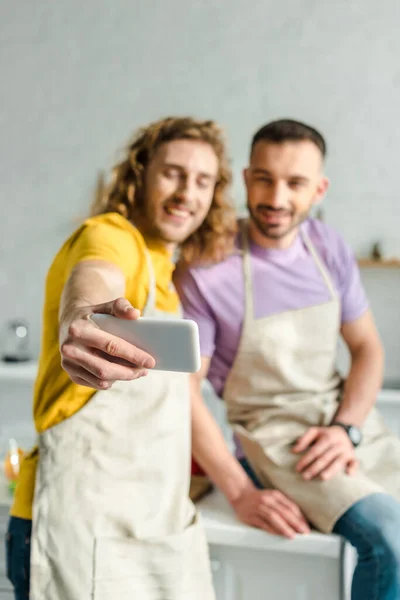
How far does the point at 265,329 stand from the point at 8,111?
166cm

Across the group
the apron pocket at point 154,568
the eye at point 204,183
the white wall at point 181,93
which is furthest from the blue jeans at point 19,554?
the white wall at point 181,93

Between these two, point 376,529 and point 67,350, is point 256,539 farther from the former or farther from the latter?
point 67,350

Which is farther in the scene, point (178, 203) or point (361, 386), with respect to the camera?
point (361, 386)

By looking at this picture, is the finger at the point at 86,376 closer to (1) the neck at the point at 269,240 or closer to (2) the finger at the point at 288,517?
(2) the finger at the point at 288,517

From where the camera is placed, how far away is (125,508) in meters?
1.05

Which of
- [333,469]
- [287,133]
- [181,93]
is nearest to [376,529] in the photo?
[333,469]

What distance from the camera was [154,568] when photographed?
1074mm

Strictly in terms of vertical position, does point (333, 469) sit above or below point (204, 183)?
below

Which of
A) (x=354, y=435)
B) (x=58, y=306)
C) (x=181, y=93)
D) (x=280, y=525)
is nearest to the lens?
(x=58, y=306)

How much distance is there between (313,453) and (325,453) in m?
0.02

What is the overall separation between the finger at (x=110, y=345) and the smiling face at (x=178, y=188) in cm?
60

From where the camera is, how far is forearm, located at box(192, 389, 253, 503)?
1.28 m

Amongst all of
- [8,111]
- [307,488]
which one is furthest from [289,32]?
[307,488]

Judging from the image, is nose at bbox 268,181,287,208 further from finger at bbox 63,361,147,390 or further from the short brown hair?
finger at bbox 63,361,147,390
